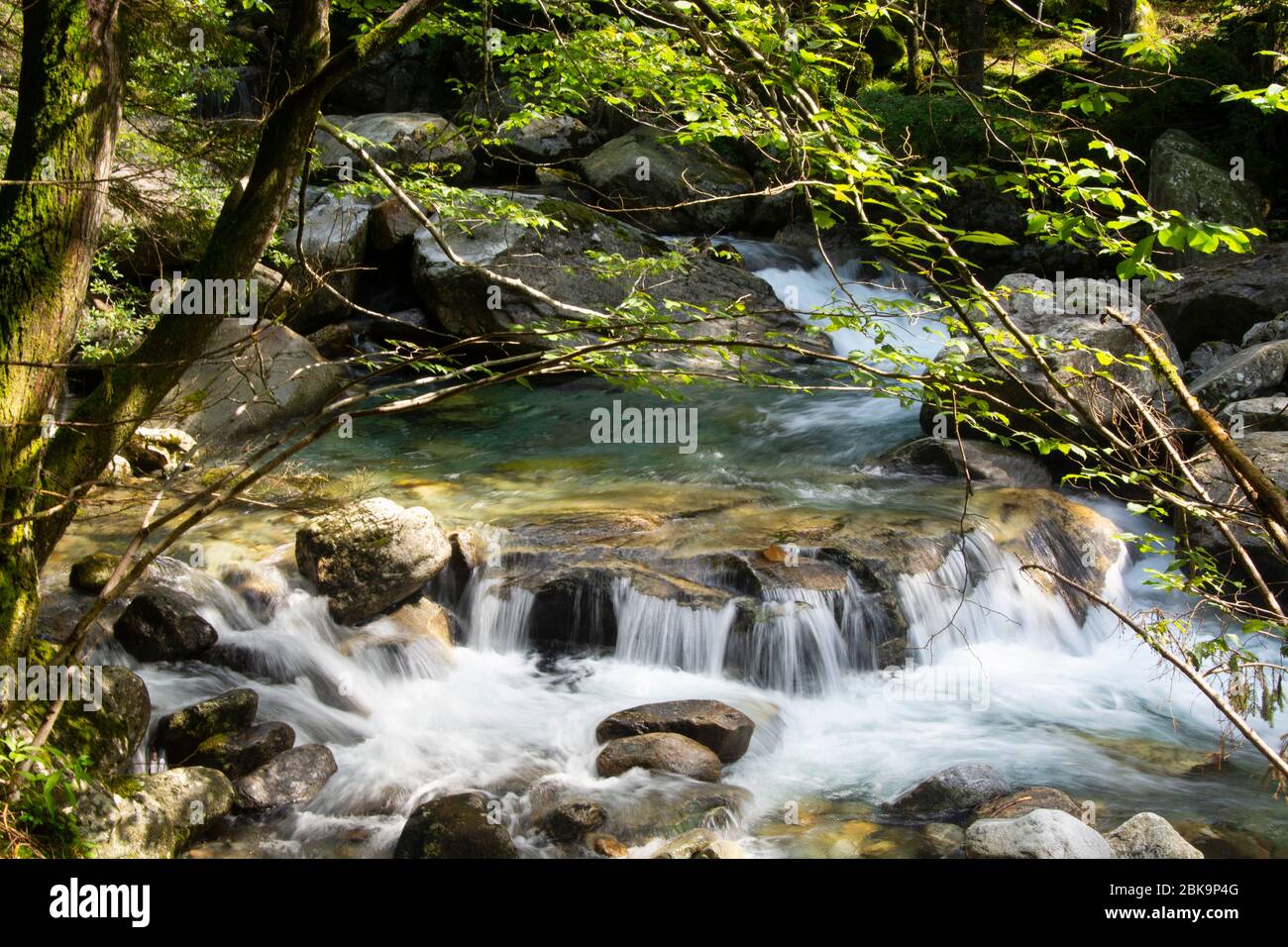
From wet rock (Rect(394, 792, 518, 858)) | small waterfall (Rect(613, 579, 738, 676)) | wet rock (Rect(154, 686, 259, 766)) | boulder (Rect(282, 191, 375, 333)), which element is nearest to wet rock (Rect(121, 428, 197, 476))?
boulder (Rect(282, 191, 375, 333))

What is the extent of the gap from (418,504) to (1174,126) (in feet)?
49.0

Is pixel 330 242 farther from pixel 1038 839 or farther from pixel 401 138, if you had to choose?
pixel 1038 839

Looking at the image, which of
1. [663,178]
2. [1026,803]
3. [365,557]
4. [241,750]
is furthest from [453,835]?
[663,178]

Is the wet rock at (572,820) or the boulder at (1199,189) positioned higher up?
the boulder at (1199,189)

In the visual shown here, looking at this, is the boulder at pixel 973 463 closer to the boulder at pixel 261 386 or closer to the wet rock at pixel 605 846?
the wet rock at pixel 605 846

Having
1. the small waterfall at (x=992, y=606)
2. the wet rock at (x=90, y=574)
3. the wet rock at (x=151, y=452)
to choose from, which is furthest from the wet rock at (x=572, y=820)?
the wet rock at (x=151, y=452)

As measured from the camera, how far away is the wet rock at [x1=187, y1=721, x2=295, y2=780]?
18.5 ft

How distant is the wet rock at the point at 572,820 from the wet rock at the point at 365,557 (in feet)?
8.70

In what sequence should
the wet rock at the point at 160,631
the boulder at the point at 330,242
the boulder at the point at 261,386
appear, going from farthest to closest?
the boulder at the point at 330,242
the boulder at the point at 261,386
the wet rock at the point at 160,631

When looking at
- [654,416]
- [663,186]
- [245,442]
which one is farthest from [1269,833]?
[663,186]

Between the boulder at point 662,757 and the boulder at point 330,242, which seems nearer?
the boulder at point 662,757

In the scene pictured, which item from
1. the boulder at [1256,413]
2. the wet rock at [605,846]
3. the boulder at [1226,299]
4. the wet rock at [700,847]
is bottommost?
the wet rock at [605,846]

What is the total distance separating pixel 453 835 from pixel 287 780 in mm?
1288

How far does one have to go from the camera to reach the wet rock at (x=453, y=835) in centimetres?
490
